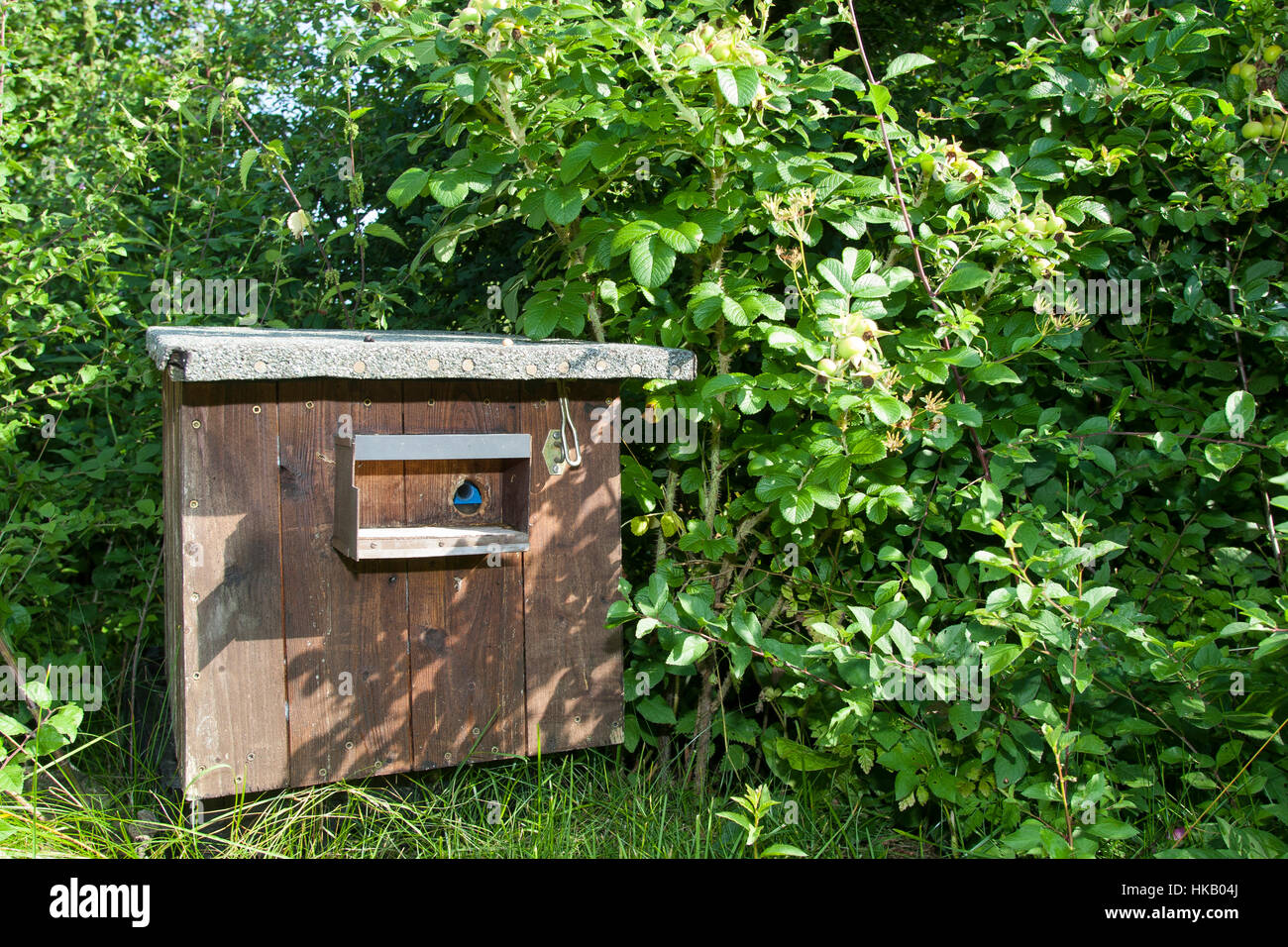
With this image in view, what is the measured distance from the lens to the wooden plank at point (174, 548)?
2.31 meters

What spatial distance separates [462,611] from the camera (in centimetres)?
255

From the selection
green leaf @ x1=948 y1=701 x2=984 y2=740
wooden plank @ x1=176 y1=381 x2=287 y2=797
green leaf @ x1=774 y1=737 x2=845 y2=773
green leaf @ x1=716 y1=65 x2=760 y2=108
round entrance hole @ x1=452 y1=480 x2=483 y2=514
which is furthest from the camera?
green leaf @ x1=774 y1=737 x2=845 y2=773

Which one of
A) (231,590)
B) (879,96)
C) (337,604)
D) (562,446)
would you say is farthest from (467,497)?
(879,96)

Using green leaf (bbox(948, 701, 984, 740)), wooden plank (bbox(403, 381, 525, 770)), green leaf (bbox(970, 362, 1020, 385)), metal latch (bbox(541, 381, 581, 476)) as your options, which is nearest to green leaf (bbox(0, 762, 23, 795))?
wooden plank (bbox(403, 381, 525, 770))

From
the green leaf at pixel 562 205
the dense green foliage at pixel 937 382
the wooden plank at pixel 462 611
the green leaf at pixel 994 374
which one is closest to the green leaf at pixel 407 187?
the dense green foliage at pixel 937 382

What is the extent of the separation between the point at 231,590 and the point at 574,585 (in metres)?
0.86

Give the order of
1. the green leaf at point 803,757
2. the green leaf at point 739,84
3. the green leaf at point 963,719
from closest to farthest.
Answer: the green leaf at point 739,84
the green leaf at point 963,719
the green leaf at point 803,757

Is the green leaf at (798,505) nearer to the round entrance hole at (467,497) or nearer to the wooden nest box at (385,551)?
the wooden nest box at (385,551)

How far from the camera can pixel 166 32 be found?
17.8 ft

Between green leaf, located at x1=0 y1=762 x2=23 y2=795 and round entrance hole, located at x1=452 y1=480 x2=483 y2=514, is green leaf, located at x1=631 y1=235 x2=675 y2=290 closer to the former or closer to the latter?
round entrance hole, located at x1=452 y1=480 x2=483 y2=514

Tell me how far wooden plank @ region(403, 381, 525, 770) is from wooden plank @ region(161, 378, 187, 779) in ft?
1.74

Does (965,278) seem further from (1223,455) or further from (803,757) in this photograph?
(803,757)

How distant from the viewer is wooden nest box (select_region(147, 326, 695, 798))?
2.27 meters
